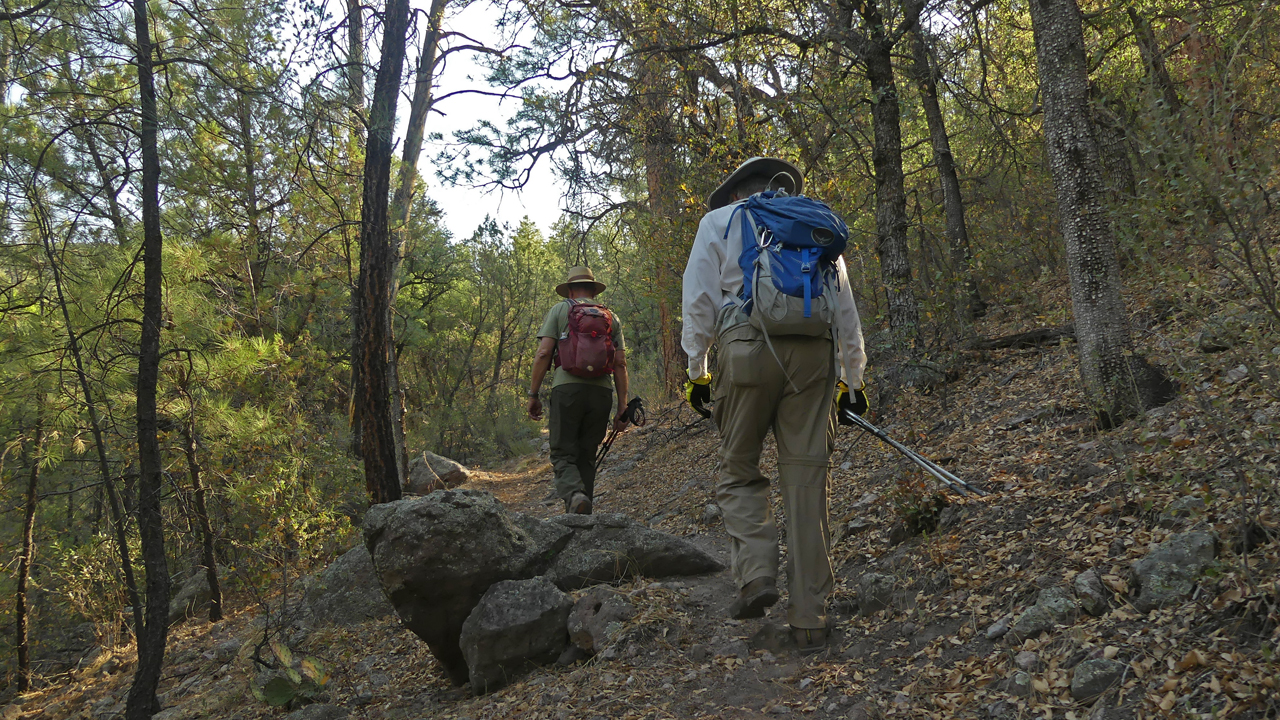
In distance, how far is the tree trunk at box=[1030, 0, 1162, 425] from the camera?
13.2 ft

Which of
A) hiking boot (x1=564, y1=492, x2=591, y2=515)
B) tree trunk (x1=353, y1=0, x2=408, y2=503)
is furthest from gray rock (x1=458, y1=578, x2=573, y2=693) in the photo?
tree trunk (x1=353, y1=0, x2=408, y2=503)

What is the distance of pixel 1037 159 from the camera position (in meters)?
9.26

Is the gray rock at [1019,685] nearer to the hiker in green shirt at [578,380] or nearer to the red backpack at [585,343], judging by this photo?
the hiker in green shirt at [578,380]

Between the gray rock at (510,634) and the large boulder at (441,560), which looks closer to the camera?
the gray rock at (510,634)

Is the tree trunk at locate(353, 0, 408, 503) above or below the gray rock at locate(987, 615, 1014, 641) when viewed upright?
above

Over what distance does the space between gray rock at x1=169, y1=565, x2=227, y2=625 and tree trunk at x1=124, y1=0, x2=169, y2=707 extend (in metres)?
3.59

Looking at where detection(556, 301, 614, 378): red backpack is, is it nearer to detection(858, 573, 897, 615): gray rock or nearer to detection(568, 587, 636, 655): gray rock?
detection(568, 587, 636, 655): gray rock

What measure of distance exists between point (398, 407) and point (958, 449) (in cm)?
845

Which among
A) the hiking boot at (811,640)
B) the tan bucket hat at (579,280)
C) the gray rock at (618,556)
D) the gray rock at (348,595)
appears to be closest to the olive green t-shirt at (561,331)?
the tan bucket hat at (579,280)

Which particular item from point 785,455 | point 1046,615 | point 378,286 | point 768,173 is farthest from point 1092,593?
point 378,286

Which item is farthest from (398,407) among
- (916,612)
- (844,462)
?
(916,612)

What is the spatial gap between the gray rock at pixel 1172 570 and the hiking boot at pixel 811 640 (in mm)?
1179

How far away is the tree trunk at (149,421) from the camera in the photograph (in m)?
4.26

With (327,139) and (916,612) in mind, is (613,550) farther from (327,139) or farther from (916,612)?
(327,139)
